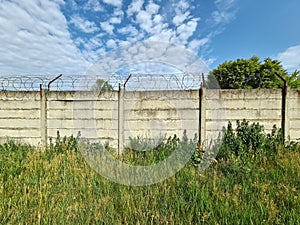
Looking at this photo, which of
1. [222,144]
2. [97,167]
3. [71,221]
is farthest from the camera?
[222,144]

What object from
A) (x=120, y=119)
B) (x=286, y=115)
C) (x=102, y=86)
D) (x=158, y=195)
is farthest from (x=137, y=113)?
(x=286, y=115)

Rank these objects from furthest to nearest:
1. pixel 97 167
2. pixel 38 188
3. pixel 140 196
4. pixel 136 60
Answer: pixel 136 60 < pixel 97 167 < pixel 38 188 < pixel 140 196

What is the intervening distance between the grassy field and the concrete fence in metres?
1.01

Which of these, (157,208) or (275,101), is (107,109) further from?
(275,101)

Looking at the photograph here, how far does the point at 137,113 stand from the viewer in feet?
14.7

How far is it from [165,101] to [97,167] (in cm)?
214

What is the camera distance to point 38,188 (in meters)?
2.69

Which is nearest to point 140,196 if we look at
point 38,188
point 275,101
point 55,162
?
point 38,188

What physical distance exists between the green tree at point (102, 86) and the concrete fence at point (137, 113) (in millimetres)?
131

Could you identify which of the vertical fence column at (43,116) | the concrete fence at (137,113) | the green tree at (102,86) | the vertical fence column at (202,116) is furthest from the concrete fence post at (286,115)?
the vertical fence column at (43,116)

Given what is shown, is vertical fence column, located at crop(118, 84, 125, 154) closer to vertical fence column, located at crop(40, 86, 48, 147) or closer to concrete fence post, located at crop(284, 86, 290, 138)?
vertical fence column, located at crop(40, 86, 48, 147)

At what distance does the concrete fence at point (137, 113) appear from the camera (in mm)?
4316

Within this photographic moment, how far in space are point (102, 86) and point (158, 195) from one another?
300cm

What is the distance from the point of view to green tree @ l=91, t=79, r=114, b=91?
4523 mm
